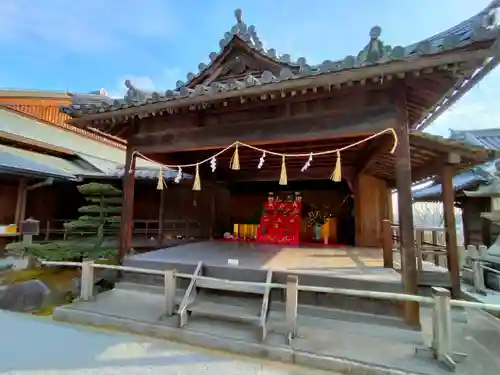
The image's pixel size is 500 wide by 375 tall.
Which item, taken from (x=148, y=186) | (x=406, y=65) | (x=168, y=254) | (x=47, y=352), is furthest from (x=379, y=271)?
(x=148, y=186)

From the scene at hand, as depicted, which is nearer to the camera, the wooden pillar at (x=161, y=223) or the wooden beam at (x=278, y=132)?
the wooden beam at (x=278, y=132)

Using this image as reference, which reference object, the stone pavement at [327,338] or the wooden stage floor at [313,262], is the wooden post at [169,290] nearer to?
the stone pavement at [327,338]


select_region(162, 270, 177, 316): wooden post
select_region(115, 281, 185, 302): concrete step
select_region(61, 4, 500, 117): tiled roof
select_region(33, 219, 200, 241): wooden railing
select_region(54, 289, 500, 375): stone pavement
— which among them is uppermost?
select_region(61, 4, 500, 117): tiled roof

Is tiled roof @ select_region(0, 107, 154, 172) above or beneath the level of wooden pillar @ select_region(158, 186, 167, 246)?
above

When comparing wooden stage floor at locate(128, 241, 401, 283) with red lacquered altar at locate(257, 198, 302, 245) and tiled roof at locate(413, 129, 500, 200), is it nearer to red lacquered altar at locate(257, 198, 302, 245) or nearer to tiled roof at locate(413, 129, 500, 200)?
red lacquered altar at locate(257, 198, 302, 245)

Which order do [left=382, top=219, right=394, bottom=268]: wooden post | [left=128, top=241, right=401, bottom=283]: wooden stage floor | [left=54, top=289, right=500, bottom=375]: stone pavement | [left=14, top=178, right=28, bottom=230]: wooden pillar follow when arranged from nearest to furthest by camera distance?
1. [left=54, top=289, right=500, bottom=375]: stone pavement
2. [left=128, top=241, right=401, bottom=283]: wooden stage floor
3. [left=382, top=219, right=394, bottom=268]: wooden post
4. [left=14, top=178, right=28, bottom=230]: wooden pillar

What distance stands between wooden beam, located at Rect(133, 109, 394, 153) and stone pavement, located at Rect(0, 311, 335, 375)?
11.0 feet

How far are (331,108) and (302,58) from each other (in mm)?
995

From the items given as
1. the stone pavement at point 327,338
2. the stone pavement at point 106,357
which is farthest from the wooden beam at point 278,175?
the stone pavement at point 106,357

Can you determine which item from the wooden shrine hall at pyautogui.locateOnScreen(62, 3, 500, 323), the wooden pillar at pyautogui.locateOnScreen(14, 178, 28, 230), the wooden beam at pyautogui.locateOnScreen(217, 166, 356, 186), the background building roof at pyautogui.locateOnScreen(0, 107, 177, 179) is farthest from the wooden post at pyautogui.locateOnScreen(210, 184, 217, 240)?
the wooden pillar at pyautogui.locateOnScreen(14, 178, 28, 230)

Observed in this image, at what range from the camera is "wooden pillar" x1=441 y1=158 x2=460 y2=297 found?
479 centimetres

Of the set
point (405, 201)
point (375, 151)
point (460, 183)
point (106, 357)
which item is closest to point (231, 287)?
point (106, 357)

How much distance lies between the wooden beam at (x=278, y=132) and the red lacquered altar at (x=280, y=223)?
5.03m

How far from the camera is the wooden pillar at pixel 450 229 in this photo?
4785 mm
